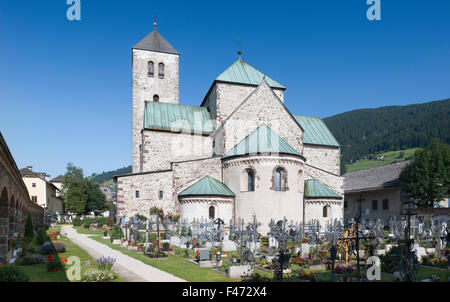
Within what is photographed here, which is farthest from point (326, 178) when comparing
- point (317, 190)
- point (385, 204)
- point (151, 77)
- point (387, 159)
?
point (387, 159)

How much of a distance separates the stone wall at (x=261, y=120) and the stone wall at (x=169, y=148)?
16.6 ft

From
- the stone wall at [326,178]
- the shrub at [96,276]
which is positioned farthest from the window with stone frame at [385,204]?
the shrub at [96,276]

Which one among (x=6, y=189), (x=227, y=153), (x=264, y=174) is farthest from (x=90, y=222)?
(x=6, y=189)

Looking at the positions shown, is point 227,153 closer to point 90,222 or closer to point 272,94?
point 272,94

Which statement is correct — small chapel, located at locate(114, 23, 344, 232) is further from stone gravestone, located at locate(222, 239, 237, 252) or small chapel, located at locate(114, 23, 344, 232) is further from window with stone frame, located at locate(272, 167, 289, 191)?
stone gravestone, located at locate(222, 239, 237, 252)

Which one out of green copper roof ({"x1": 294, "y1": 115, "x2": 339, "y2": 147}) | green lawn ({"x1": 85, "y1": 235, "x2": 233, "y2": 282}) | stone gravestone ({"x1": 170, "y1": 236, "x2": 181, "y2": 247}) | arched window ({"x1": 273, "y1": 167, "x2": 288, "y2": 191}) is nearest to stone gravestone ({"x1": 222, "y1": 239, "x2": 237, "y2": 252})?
green lawn ({"x1": 85, "y1": 235, "x2": 233, "y2": 282})

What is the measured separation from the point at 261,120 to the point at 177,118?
10.5 m

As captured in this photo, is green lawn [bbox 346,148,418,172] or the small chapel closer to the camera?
the small chapel

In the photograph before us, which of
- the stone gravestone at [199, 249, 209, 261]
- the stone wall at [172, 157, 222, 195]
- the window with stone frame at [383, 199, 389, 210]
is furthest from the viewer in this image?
the window with stone frame at [383, 199, 389, 210]

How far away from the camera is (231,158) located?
104 feet

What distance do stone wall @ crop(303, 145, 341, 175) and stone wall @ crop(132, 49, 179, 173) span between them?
62.0 feet

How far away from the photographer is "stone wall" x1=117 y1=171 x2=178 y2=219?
103 feet

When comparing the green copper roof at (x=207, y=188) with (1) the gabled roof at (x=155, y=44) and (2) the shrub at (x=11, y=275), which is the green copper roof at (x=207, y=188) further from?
(1) the gabled roof at (x=155, y=44)

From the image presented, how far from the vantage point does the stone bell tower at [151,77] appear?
44594 mm
